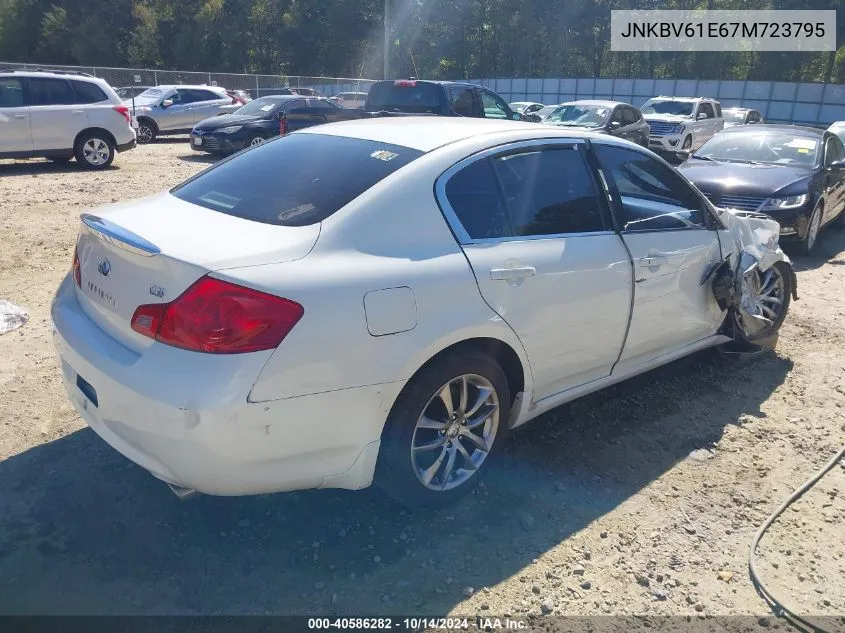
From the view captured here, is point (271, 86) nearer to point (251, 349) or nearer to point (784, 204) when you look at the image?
point (784, 204)

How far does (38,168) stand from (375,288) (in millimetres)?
13312

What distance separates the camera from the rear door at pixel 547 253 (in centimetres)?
303

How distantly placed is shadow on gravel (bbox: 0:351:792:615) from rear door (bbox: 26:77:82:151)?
11033mm

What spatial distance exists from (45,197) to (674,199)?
934 cm

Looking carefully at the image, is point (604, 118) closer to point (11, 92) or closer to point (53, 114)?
point (53, 114)

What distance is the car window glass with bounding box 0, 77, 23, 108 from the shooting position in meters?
12.1

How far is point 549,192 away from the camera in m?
3.41

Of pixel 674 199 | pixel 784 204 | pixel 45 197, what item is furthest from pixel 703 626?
pixel 45 197

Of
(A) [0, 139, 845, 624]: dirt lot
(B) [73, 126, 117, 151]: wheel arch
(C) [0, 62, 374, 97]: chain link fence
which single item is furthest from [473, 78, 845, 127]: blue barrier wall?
(A) [0, 139, 845, 624]: dirt lot

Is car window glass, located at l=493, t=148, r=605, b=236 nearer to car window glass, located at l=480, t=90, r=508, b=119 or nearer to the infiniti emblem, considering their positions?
the infiniti emblem

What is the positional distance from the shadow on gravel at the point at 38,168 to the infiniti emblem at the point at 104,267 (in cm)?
1141

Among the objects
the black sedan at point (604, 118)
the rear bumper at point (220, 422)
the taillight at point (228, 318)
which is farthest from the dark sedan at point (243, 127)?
the taillight at point (228, 318)

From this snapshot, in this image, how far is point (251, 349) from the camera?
236 cm

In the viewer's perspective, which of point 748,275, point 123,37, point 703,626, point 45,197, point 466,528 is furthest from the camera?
point 123,37
